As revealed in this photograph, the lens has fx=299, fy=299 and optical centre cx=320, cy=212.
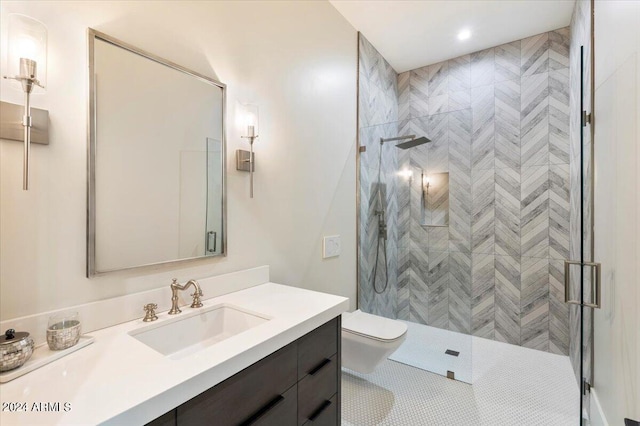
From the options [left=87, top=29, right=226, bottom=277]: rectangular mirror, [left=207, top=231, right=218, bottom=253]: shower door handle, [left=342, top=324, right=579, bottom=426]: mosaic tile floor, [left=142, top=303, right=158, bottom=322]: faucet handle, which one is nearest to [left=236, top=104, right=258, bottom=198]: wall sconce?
[left=87, top=29, right=226, bottom=277]: rectangular mirror

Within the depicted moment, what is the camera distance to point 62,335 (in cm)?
85

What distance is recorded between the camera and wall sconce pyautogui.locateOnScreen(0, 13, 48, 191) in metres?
0.82

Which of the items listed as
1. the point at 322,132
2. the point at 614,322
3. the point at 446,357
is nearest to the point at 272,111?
the point at 322,132

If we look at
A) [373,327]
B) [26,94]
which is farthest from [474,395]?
[26,94]

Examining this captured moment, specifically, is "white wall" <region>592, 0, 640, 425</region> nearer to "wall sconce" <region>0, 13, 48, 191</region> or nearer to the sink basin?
the sink basin

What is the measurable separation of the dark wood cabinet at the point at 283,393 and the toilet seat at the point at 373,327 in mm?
667

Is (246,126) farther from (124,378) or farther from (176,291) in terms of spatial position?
(124,378)

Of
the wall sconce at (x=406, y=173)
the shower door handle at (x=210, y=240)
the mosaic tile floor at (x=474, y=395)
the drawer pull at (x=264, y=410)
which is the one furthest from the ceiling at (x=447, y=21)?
the mosaic tile floor at (x=474, y=395)

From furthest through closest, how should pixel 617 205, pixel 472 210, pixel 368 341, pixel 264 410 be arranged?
1. pixel 472 210
2. pixel 368 341
3. pixel 617 205
4. pixel 264 410

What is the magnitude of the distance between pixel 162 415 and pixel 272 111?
5.07ft

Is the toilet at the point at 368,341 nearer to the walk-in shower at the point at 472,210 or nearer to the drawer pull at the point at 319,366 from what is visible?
the walk-in shower at the point at 472,210

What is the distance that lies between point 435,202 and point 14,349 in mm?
2743

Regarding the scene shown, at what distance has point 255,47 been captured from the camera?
168 cm

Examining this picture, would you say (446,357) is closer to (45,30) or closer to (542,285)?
(542,285)
